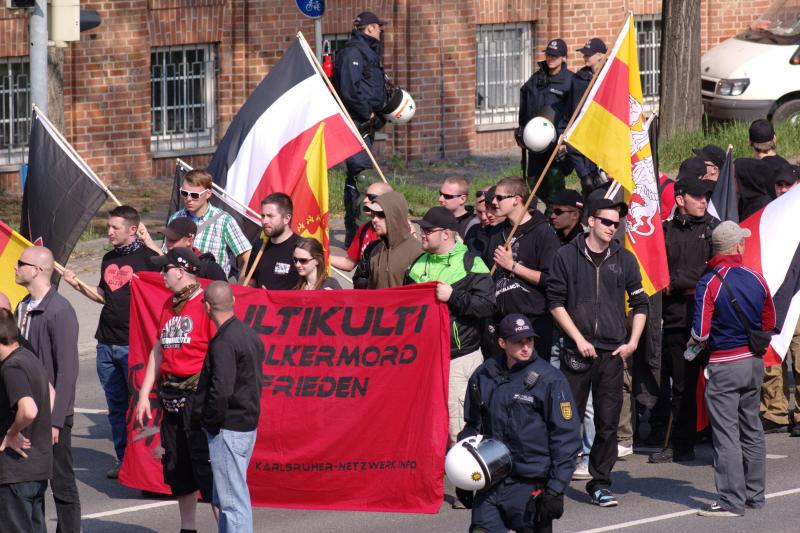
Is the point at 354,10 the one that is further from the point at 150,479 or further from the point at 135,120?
the point at 150,479

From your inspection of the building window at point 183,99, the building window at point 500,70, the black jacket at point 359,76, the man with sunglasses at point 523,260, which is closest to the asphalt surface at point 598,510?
the man with sunglasses at point 523,260

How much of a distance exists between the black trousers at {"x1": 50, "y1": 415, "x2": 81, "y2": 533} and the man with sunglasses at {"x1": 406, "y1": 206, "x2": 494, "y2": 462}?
8.07 feet

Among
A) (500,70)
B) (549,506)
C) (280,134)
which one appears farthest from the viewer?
(500,70)

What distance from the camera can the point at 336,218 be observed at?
756 inches

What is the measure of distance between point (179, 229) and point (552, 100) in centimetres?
631

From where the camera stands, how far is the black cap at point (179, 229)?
10.4 m

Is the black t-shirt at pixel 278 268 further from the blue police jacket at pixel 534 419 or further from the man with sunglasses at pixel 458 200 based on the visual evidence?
the blue police jacket at pixel 534 419

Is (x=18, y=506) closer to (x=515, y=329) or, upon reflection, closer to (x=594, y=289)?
(x=515, y=329)

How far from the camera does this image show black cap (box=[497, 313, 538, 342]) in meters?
7.86

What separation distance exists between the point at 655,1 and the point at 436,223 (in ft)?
55.6

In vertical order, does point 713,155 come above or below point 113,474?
A: above

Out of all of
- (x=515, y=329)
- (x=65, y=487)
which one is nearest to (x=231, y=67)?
(x=65, y=487)

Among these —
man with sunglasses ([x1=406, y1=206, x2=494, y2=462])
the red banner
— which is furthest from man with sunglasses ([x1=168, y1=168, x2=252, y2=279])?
man with sunglasses ([x1=406, y1=206, x2=494, y2=462])

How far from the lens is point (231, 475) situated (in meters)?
8.44
